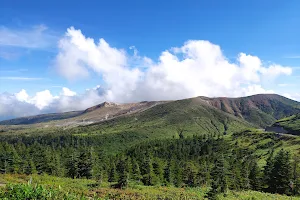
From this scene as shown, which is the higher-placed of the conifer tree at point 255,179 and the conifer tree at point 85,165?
the conifer tree at point 85,165

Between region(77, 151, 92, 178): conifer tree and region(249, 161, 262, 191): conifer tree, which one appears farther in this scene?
region(77, 151, 92, 178): conifer tree

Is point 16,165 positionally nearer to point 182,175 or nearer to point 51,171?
point 51,171

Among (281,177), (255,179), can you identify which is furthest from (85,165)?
(281,177)

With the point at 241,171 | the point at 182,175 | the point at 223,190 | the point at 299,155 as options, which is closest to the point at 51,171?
the point at 182,175

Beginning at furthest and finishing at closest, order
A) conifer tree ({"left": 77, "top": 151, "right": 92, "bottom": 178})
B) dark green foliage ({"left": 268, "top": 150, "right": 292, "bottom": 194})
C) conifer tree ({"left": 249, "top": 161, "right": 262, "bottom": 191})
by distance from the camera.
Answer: conifer tree ({"left": 77, "top": 151, "right": 92, "bottom": 178}) → conifer tree ({"left": 249, "top": 161, "right": 262, "bottom": 191}) → dark green foliage ({"left": 268, "top": 150, "right": 292, "bottom": 194})

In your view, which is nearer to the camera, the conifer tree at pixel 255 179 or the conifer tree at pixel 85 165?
the conifer tree at pixel 255 179

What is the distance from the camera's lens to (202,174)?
11406 cm

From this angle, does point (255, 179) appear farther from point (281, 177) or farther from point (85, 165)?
point (85, 165)

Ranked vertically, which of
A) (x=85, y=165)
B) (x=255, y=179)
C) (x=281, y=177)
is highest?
(x=85, y=165)

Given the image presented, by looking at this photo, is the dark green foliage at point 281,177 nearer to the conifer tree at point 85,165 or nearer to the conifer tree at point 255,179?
the conifer tree at point 255,179

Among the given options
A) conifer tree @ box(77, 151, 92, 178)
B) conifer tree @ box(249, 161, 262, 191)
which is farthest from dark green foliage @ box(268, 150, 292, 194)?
conifer tree @ box(77, 151, 92, 178)

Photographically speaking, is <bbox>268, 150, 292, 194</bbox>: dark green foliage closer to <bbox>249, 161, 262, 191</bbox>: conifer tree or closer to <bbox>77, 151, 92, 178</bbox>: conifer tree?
<bbox>249, 161, 262, 191</bbox>: conifer tree

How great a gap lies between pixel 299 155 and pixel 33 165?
14495 centimetres

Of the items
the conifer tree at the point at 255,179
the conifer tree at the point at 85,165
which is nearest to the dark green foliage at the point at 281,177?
the conifer tree at the point at 255,179
